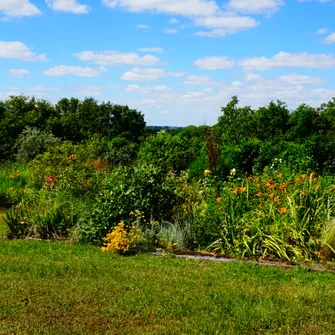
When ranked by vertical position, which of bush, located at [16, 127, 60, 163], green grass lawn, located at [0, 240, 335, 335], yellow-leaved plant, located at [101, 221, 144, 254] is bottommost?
green grass lawn, located at [0, 240, 335, 335]

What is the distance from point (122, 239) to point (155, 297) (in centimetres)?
207

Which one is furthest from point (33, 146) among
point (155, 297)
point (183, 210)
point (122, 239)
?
point (155, 297)

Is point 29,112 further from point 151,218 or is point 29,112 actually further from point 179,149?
point 151,218

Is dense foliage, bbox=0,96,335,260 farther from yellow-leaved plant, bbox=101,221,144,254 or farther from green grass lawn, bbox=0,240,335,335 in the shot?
green grass lawn, bbox=0,240,335,335

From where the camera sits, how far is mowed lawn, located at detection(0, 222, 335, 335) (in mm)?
4566

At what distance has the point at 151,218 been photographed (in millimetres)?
8125

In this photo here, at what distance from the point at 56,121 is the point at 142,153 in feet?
40.2

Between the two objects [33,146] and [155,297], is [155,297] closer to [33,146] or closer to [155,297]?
[155,297]

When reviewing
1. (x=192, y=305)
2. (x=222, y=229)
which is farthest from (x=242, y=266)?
(x=192, y=305)

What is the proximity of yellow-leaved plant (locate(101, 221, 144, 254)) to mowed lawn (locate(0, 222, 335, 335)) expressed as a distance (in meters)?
0.18

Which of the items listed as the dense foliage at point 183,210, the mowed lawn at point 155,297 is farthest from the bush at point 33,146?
the mowed lawn at point 155,297

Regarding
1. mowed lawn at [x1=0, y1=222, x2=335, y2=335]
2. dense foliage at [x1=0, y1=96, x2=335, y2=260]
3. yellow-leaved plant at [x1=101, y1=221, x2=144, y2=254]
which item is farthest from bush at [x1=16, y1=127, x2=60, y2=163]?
mowed lawn at [x1=0, y1=222, x2=335, y2=335]

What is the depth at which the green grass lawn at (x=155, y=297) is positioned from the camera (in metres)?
4.57

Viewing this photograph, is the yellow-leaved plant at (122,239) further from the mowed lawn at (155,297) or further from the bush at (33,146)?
the bush at (33,146)
